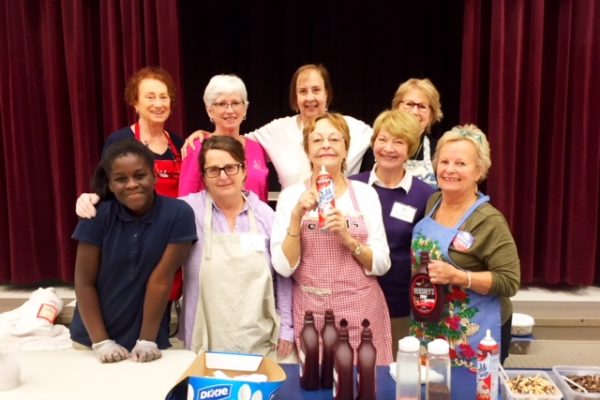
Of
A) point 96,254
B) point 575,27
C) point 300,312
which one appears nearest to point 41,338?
point 96,254

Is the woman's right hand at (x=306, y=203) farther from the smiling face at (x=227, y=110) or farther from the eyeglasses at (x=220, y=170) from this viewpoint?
the smiling face at (x=227, y=110)

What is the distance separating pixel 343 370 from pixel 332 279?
466 mm

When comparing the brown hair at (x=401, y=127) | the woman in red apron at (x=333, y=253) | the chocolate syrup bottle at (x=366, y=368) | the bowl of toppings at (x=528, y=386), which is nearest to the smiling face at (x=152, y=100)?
the woman in red apron at (x=333, y=253)

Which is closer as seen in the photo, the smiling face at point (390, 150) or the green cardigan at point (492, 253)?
the green cardigan at point (492, 253)

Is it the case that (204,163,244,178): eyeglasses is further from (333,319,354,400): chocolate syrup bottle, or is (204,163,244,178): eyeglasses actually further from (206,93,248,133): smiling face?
(333,319,354,400): chocolate syrup bottle

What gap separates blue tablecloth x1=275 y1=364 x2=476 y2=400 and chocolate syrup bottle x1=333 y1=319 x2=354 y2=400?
0.06 m

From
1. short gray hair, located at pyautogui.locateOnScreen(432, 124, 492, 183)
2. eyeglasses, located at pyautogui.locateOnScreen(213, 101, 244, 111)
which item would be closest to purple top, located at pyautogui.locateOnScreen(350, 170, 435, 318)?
short gray hair, located at pyautogui.locateOnScreen(432, 124, 492, 183)

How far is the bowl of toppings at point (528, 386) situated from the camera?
1.54 meters

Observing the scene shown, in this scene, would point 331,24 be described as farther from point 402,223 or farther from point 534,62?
point 402,223

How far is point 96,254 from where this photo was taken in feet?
5.95

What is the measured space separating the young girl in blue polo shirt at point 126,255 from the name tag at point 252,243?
209mm

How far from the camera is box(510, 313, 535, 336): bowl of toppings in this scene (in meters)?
3.00

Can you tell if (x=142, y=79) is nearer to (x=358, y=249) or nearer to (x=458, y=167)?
(x=358, y=249)

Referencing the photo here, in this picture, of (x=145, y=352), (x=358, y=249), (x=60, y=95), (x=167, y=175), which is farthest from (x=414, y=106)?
(x=60, y=95)
